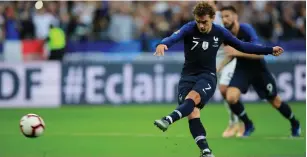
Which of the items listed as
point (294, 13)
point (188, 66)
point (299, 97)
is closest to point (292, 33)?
point (294, 13)

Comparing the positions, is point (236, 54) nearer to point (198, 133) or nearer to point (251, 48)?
point (251, 48)

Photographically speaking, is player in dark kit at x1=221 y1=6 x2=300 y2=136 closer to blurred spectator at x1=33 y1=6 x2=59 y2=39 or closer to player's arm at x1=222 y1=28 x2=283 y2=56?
player's arm at x1=222 y1=28 x2=283 y2=56

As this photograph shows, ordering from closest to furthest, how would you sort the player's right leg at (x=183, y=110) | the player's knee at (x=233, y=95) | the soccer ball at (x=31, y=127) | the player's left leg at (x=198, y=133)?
the player's right leg at (x=183, y=110), the player's left leg at (x=198, y=133), the soccer ball at (x=31, y=127), the player's knee at (x=233, y=95)

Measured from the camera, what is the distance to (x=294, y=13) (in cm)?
2066

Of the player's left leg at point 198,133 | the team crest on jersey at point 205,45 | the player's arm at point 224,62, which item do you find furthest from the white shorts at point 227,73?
the player's left leg at point 198,133

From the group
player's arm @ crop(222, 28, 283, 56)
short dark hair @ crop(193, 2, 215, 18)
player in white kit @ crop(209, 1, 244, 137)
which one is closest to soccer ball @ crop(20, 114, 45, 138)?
short dark hair @ crop(193, 2, 215, 18)

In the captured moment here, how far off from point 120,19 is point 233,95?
8.62m

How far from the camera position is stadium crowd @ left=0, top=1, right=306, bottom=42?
19844 millimetres

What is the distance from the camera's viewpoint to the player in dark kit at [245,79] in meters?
12.0

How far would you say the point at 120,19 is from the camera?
65.7 ft

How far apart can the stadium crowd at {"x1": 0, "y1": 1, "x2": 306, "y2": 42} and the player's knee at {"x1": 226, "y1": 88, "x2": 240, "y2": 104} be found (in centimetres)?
798

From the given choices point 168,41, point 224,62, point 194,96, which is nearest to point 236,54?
point 224,62

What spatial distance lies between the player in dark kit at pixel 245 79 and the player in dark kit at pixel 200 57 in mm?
2381

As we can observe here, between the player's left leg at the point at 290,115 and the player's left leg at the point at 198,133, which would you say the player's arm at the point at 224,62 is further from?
the player's left leg at the point at 198,133
